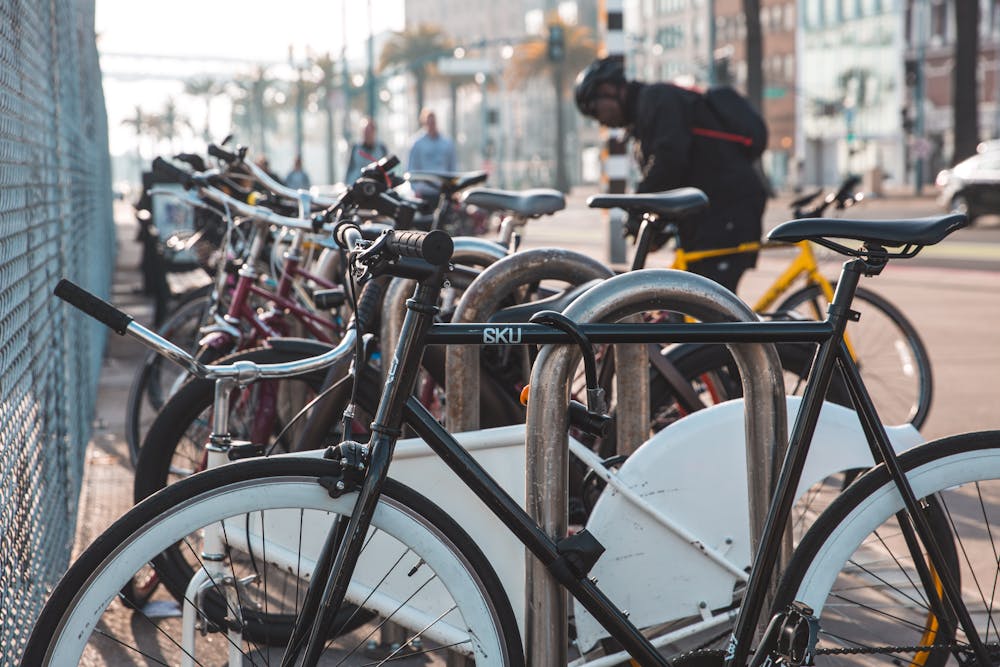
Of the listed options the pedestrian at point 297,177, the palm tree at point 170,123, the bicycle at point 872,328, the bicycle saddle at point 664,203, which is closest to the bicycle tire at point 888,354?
the bicycle at point 872,328

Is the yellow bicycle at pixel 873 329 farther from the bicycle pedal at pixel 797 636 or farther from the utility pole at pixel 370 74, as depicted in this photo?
the utility pole at pixel 370 74

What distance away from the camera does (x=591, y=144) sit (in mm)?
114062

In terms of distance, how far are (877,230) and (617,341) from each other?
20.8 inches

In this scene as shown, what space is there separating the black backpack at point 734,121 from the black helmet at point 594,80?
16.7 inches

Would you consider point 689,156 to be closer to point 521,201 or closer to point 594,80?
point 594,80

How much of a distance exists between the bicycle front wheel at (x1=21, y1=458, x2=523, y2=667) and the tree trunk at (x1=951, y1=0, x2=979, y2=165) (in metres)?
32.2

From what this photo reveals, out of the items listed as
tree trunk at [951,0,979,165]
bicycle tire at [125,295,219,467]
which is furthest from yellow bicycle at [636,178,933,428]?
tree trunk at [951,0,979,165]

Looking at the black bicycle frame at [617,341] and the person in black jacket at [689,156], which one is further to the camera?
the person in black jacket at [689,156]

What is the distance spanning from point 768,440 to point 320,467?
40.0 inches

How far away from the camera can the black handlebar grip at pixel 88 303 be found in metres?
2.31

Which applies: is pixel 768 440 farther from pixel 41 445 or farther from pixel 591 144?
pixel 591 144

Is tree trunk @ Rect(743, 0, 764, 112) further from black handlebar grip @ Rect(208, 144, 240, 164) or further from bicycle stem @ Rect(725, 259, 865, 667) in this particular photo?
bicycle stem @ Rect(725, 259, 865, 667)

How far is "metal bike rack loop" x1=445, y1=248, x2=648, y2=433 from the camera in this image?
9.77 ft

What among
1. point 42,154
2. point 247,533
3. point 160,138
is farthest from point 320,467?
point 160,138
